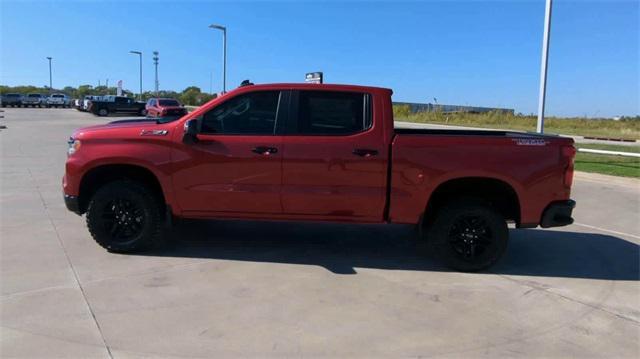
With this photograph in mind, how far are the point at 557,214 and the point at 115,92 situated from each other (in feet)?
372

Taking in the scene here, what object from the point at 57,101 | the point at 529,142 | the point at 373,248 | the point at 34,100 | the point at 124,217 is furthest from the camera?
the point at 57,101

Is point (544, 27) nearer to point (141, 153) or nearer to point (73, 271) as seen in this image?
point (141, 153)

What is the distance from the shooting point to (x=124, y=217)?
6.06m

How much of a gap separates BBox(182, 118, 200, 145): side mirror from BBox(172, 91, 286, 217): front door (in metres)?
0.05

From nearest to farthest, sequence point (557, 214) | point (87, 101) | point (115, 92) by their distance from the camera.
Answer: point (557, 214) → point (87, 101) → point (115, 92)

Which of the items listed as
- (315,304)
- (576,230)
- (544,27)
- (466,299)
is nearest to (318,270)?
(315,304)

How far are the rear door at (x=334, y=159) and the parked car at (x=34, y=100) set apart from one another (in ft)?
233

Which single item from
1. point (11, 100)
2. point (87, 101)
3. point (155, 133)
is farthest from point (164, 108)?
point (11, 100)

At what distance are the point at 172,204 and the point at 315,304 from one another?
2.16 m

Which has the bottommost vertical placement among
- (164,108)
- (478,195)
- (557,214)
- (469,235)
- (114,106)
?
(469,235)

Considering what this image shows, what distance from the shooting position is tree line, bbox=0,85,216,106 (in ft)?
273

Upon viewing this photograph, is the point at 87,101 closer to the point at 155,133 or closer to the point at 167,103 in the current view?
the point at 167,103

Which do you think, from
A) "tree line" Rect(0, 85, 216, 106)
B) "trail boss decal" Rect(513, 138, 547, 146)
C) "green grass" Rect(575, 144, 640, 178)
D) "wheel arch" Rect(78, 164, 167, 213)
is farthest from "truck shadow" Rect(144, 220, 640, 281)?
"tree line" Rect(0, 85, 216, 106)

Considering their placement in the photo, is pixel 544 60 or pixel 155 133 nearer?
pixel 155 133
